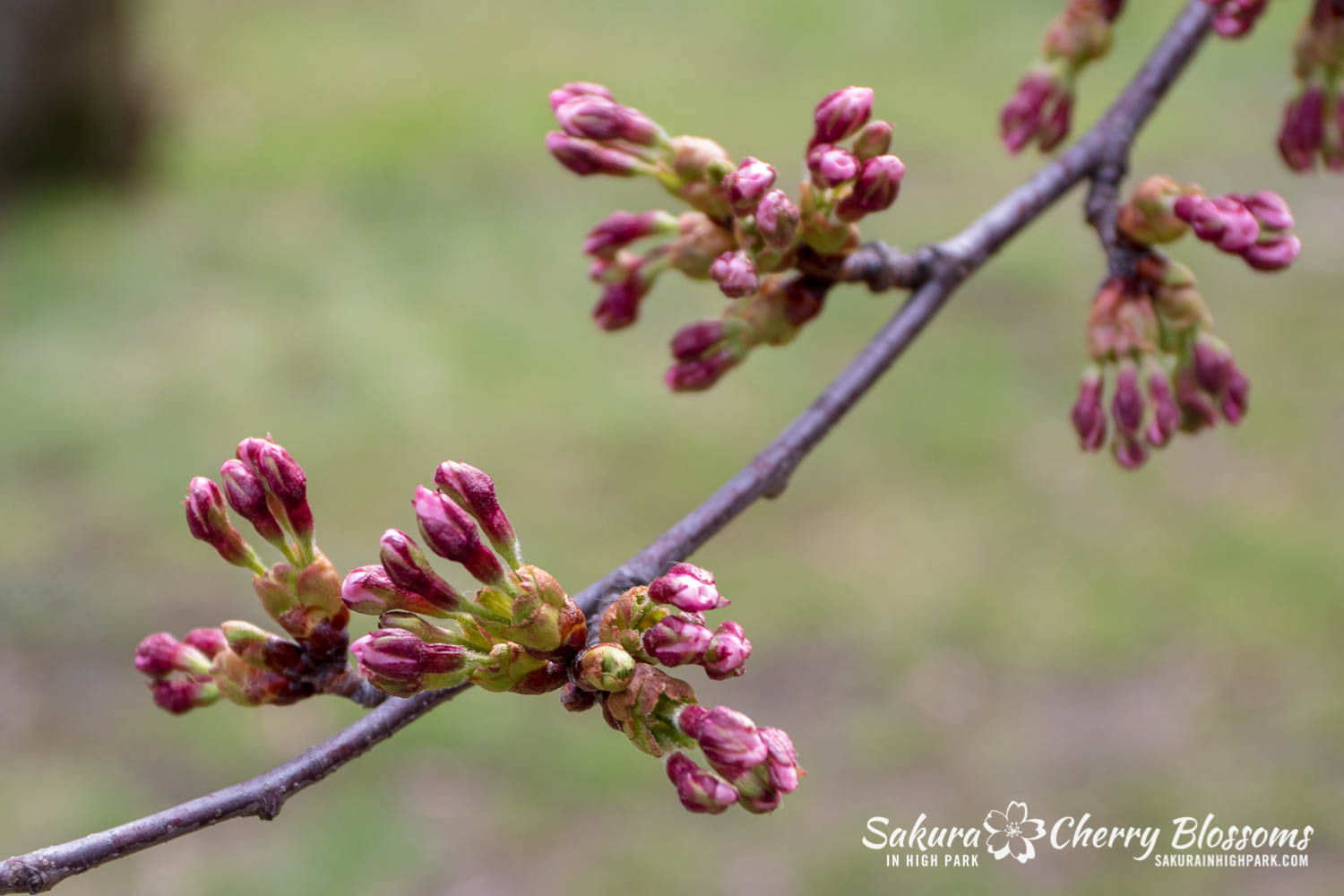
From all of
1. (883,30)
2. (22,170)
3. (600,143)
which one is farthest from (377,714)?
(883,30)

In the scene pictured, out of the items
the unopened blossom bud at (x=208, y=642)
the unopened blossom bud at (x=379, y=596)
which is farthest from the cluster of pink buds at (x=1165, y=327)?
the unopened blossom bud at (x=208, y=642)

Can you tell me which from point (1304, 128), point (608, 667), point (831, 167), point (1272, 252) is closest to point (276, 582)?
point (608, 667)

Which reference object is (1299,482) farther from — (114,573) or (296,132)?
(296,132)

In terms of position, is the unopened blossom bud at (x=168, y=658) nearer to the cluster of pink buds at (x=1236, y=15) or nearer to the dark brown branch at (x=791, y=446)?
the dark brown branch at (x=791, y=446)

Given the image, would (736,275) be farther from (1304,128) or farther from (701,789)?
(1304,128)

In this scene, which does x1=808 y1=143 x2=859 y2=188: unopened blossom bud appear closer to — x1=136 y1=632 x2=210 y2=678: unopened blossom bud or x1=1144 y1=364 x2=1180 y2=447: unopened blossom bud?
x1=1144 y1=364 x2=1180 y2=447: unopened blossom bud

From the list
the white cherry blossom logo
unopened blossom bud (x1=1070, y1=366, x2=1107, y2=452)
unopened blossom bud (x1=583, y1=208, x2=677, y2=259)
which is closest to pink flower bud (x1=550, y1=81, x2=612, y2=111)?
unopened blossom bud (x1=583, y1=208, x2=677, y2=259)
